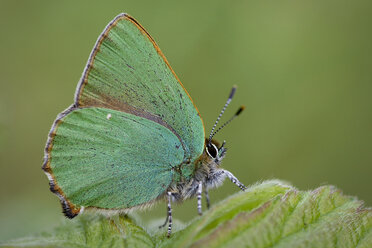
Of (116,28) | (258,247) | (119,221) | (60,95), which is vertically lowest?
(60,95)

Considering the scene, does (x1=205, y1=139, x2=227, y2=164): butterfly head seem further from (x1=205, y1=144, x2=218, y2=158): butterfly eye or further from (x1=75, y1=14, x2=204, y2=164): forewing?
(x1=75, y1=14, x2=204, y2=164): forewing

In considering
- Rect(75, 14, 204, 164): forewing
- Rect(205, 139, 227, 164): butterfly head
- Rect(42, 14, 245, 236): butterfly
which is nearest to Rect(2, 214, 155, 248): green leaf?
Rect(42, 14, 245, 236): butterfly

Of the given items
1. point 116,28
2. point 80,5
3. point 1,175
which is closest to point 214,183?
point 116,28

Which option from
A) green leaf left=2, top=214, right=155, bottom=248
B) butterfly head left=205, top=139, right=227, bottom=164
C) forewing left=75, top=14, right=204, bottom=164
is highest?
forewing left=75, top=14, right=204, bottom=164

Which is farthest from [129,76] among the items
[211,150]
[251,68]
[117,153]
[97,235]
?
[251,68]

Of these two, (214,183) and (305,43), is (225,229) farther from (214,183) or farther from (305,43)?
(305,43)
